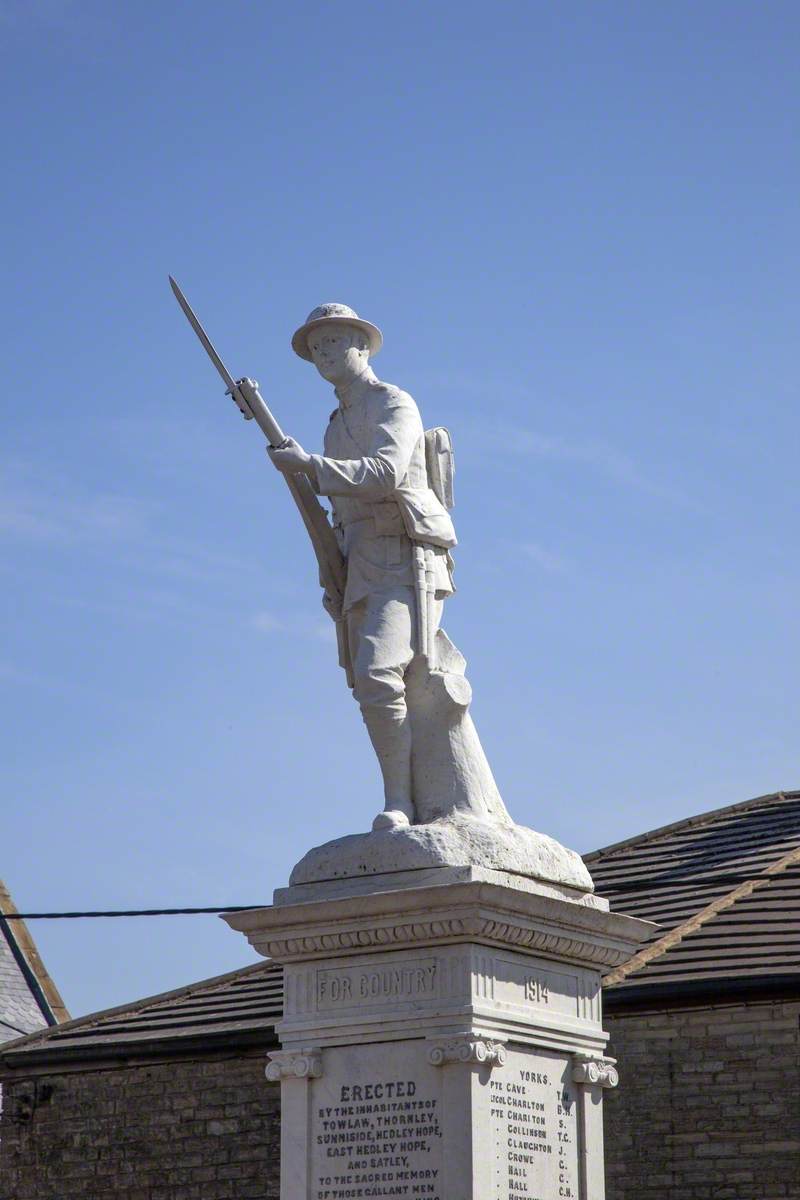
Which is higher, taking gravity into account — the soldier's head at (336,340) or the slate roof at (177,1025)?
the soldier's head at (336,340)

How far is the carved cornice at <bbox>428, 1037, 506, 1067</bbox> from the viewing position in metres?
8.52

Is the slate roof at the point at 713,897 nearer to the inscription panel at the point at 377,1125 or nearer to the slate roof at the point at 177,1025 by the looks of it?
the slate roof at the point at 177,1025

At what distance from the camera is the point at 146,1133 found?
18281 mm

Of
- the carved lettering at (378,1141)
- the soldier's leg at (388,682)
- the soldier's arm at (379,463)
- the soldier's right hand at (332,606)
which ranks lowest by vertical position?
the carved lettering at (378,1141)

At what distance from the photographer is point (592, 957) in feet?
31.0

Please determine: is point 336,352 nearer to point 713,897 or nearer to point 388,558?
point 388,558

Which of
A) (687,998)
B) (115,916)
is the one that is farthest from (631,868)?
(115,916)

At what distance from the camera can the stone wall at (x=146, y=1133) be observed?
57.5 feet

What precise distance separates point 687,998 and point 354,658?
726 centimetres

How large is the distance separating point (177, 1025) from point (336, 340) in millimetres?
10204

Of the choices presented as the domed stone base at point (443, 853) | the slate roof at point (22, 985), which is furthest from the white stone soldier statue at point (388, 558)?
the slate roof at point (22, 985)

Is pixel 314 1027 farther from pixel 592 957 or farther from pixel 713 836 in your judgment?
pixel 713 836

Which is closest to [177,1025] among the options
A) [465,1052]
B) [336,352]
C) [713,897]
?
[713,897]

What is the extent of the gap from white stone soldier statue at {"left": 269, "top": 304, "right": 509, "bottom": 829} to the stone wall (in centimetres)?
862
